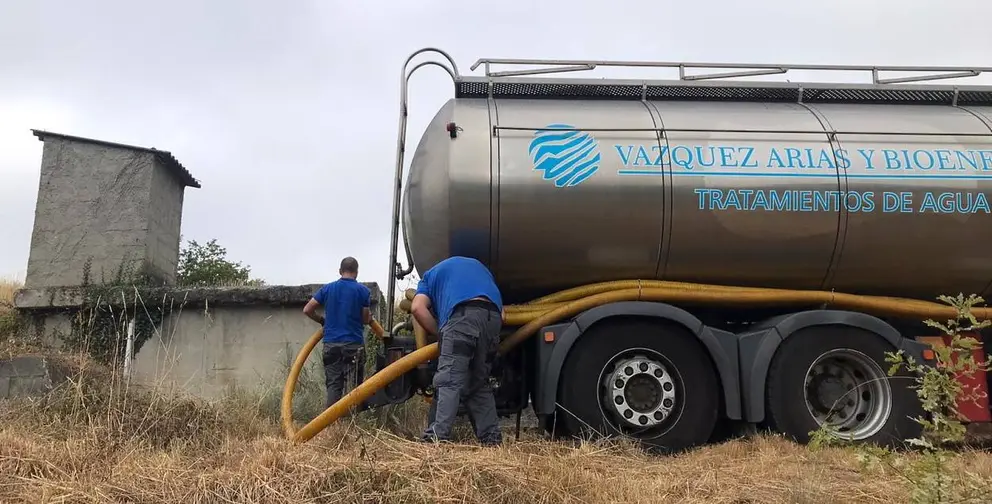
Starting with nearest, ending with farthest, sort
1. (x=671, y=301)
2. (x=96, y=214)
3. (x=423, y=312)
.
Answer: (x=423, y=312) → (x=671, y=301) → (x=96, y=214)

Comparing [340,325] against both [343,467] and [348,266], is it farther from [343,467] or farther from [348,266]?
[343,467]

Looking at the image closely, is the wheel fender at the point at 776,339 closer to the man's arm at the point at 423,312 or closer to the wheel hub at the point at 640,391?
the wheel hub at the point at 640,391

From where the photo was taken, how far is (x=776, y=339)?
5141 mm

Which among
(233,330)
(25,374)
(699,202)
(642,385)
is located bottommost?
(25,374)

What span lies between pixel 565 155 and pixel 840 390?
2.69m

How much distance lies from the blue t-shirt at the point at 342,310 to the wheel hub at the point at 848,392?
3627mm

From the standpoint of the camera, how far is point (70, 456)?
3703 millimetres

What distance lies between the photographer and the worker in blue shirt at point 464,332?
4484 millimetres

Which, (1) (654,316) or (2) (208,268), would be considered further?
(2) (208,268)

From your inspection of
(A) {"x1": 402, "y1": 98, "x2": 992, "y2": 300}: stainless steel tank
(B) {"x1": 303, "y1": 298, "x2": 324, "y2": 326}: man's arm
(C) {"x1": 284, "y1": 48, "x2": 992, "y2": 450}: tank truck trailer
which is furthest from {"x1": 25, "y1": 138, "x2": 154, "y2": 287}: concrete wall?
(A) {"x1": 402, "y1": 98, "x2": 992, "y2": 300}: stainless steel tank

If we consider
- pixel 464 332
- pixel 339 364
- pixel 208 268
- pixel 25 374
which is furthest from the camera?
pixel 208 268

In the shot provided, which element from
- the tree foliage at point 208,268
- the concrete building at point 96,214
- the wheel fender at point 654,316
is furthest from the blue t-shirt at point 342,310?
the tree foliage at point 208,268

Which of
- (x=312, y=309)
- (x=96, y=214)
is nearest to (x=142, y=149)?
(x=96, y=214)

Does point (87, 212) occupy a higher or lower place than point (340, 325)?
higher
